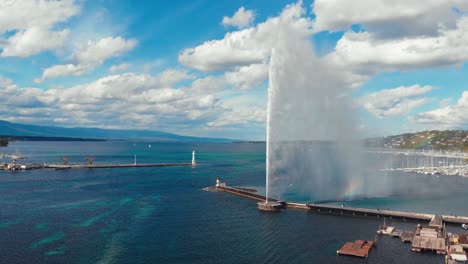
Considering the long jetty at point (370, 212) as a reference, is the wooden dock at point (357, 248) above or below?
below

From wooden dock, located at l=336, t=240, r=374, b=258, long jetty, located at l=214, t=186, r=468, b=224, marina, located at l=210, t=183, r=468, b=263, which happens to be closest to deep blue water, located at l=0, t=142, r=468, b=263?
wooden dock, located at l=336, t=240, r=374, b=258

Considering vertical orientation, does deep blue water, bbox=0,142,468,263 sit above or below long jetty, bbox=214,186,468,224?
below

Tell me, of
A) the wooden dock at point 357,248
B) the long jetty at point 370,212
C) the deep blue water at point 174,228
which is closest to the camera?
the deep blue water at point 174,228

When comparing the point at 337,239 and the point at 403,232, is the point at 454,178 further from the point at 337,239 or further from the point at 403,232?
the point at 337,239

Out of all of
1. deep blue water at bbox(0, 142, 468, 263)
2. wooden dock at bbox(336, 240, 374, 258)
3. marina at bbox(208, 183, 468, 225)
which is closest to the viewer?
deep blue water at bbox(0, 142, 468, 263)

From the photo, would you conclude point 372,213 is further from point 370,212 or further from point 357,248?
point 357,248

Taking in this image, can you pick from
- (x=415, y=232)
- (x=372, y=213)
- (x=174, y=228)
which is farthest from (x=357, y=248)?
(x=174, y=228)

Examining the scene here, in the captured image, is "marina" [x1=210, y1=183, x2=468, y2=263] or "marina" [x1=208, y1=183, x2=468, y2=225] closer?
"marina" [x1=210, y1=183, x2=468, y2=263]

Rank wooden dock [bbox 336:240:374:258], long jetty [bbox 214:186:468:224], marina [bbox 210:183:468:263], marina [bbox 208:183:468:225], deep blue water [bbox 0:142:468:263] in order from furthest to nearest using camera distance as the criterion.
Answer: long jetty [bbox 214:186:468:224] < marina [bbox 208:183:468:225] < marina [bbox 210:183:468:263] < wooden dock [bbox 336:240:374:258] < deep blue water [bbox 0:142:468:263]

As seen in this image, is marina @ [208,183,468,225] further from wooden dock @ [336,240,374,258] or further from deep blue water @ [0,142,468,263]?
wooden dock @ [336,240,374,258]

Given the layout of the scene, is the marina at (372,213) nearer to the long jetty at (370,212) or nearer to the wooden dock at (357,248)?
the long jetty at (370,212)

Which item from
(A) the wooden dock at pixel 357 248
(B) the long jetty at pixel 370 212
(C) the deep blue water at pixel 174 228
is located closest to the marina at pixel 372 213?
(B) the long jetty at pixel 370 212
